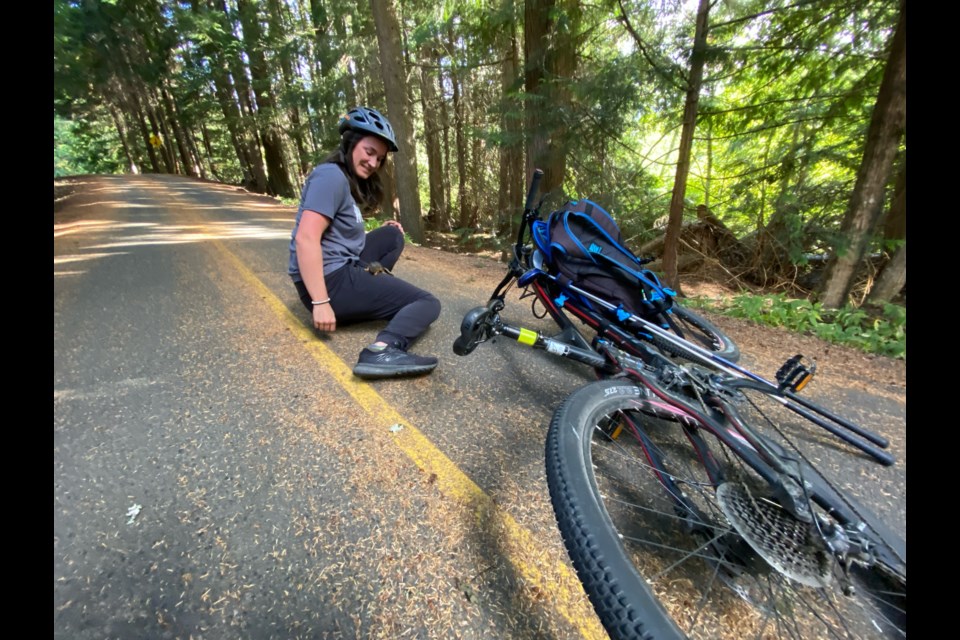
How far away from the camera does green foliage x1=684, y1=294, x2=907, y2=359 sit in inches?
147

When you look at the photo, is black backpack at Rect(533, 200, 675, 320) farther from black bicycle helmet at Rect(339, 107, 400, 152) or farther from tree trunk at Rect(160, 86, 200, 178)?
tree trunk at Rect(160, 86, 200, 178)

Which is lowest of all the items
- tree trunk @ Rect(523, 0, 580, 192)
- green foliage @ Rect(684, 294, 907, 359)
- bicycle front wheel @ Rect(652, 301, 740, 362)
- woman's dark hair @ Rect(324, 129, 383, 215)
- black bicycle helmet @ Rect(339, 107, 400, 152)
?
green foliage @ Rect(684, 294, 907, 359)

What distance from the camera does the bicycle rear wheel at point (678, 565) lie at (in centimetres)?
92

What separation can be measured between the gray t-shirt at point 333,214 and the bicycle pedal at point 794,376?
2.72 meters

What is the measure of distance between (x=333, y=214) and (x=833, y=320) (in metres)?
5.95

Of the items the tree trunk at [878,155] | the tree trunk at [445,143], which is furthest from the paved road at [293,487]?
the tree trunk at [445,143]

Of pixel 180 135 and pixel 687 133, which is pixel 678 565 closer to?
pixel 687 133

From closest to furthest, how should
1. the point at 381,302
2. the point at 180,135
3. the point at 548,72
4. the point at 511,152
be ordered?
the point at 381,302, the point at 548,72, the point at 511,152, the point at 180,135

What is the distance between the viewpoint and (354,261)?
9.30 ft

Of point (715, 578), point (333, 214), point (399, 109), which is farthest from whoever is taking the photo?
point (399, 109)

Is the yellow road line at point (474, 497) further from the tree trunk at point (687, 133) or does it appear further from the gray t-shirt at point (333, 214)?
the tree trunk at point (687, 133)

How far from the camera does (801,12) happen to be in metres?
4.92

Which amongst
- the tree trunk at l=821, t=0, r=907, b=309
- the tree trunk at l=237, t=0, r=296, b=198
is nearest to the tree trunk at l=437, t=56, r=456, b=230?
the tree trunk at l=237, t=0, r=296, b=198

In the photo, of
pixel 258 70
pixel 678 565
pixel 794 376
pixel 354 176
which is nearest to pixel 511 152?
pixel 354 176
